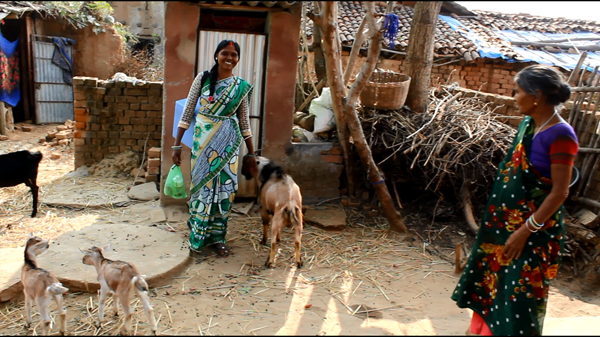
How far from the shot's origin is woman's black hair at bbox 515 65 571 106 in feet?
8.64

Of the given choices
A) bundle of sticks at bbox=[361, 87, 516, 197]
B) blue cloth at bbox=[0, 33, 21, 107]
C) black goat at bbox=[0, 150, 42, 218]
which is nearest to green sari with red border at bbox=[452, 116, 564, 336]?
bundle of sticks at bbox=[361, 87, 516, 197]

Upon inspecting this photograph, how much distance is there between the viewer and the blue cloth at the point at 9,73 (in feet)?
35.5

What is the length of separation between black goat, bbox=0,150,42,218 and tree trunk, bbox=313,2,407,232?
3.68 m

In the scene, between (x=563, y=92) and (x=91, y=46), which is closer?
(x=563, y=92)

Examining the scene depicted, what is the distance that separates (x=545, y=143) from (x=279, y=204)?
2.53 metres

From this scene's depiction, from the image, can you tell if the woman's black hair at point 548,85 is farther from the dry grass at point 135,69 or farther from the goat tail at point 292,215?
the dry grass at point 135,69

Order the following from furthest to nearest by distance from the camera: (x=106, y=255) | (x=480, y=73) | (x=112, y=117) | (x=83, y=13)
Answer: (x=480, y=73) < (x=83, y=13) < (x=112, y=117) < (x=106, y=255)

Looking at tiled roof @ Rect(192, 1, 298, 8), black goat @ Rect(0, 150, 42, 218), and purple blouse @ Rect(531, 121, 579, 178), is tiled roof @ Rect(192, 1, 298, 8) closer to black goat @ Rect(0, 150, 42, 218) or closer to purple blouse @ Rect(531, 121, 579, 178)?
black goat @ Rect(0, 150, 42, 218)

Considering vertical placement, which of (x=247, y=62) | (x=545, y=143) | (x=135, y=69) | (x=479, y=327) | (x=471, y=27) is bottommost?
(x=479, y=327)

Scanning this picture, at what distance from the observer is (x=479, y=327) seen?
3096mm

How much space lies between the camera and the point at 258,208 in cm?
621

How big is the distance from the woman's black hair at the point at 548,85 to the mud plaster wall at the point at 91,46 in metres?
11.4

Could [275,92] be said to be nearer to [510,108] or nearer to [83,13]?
[510,108]

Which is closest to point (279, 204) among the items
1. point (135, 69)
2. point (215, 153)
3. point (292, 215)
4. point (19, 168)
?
point (292, 215)
